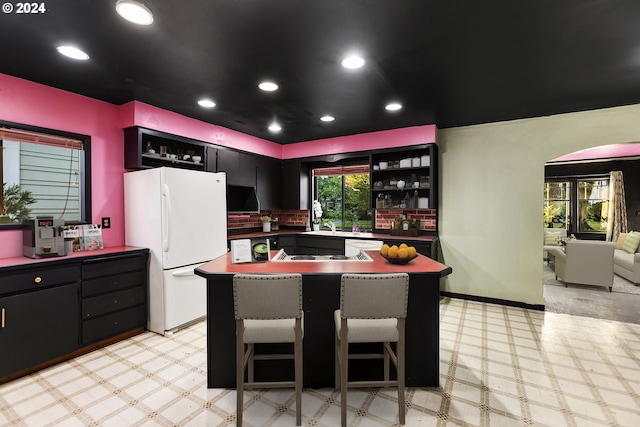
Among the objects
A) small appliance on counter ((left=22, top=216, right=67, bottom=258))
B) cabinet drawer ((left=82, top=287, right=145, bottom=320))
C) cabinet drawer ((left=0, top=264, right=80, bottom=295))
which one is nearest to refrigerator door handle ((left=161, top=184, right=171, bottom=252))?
cabinet drawer ((left=82, top=287, right=145, bottom=320))

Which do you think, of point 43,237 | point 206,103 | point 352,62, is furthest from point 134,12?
point 43,237

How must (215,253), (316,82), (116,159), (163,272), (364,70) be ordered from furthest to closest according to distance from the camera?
(215,253)
(116,159)
(163,272)
(316,82)
(364,70)

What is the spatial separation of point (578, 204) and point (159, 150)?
33.1 ft

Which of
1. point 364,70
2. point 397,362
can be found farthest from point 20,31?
point 397,362

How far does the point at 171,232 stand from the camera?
3.40 m

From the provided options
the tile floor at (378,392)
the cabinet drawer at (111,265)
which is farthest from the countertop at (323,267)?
the cabinet drawer at (111,265)

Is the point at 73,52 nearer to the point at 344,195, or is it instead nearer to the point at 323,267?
the point at 323,267

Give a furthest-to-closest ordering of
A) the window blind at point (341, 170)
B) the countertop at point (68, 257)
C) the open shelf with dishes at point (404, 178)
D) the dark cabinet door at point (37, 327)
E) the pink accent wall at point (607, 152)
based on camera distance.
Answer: the pink accent wall at point (607, 152), the window blind at point (341, 170), the open shelf with dishes at point (404, 178), the countertop at point (68, 257), the dark cabinet door at point (37, 327)

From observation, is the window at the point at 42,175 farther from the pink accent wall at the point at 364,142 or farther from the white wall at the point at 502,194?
the white wall at the point at 502,194

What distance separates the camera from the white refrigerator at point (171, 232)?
3379 mm

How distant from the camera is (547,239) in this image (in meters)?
7.64

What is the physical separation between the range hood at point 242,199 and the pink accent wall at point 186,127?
657 mm

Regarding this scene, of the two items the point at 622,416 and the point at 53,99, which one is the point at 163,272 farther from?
the point at 622,416

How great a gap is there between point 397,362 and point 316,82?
2499 mm
